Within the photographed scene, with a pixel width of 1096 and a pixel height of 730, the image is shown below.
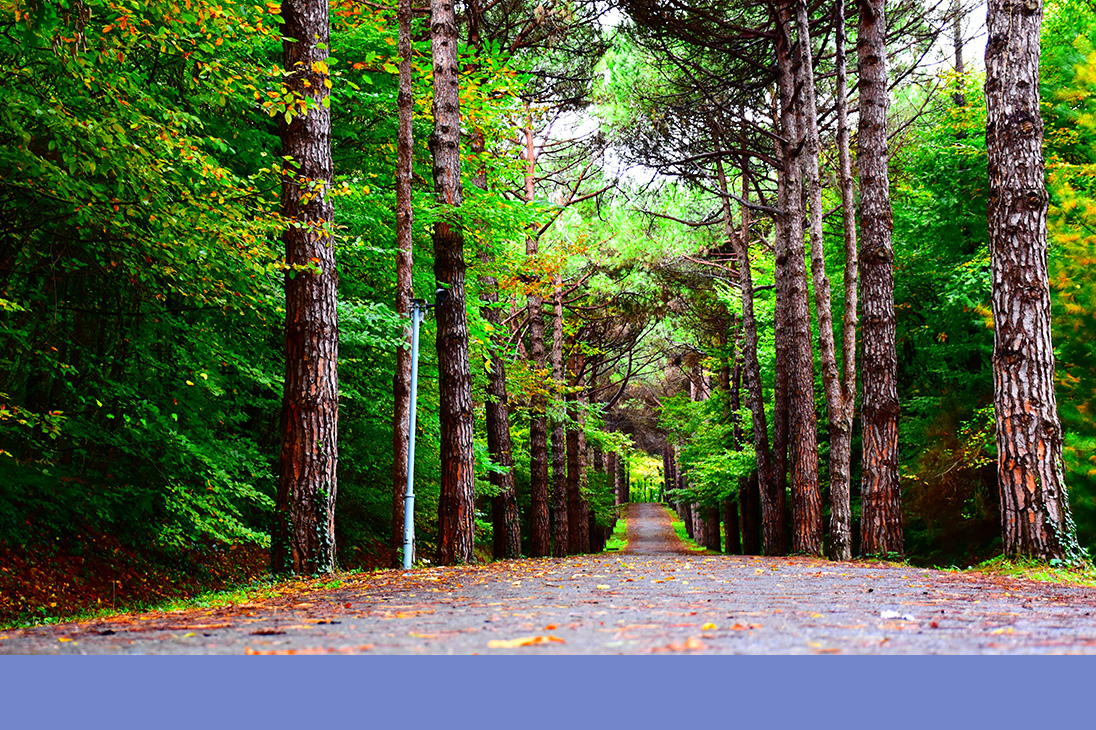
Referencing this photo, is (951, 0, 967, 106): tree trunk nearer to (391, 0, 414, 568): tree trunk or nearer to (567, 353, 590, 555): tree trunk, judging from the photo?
(391, 0, 414, 568): tree trunk

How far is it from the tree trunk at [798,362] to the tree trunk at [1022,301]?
23.5 ft

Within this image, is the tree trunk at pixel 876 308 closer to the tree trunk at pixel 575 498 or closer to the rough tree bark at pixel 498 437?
the rough tree bark at pixel 498 437

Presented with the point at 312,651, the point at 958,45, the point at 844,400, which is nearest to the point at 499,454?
the point at 844,400

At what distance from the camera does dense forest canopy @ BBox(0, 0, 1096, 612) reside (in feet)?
26.5

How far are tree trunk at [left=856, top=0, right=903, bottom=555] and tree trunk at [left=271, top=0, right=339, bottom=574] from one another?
8.03 m

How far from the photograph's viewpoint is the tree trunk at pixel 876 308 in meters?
12.4

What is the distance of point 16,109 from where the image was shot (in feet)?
22.5

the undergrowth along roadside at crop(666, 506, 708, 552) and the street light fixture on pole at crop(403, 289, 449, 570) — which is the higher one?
the street light fixture on pole at crop(403, 289, 449, 570)

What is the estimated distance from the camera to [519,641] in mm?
3232

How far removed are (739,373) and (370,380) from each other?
1777cm

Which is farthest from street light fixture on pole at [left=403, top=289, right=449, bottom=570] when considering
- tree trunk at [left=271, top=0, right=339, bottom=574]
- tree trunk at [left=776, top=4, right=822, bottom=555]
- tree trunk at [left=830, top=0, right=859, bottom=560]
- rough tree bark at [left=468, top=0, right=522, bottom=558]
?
tree trunk at [left=776, top=4, right=822, bottom=555]

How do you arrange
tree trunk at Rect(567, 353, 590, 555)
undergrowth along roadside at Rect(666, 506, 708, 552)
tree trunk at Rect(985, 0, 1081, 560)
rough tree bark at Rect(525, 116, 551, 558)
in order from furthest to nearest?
undergrowth along roadside at Rect(666, 506, 708, 552)
tree trunk at Rect(567, 353, 590, 555)
rough tree bark at Rect(525, 116, 551, 558)
tree trunk at Rect(985, 0, 1081, 560)

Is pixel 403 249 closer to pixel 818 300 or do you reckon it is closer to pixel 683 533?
pixel 818 300

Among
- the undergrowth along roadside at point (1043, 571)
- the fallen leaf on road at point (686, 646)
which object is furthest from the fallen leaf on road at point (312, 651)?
the undergrowth along roadside at point (1043, 571)
